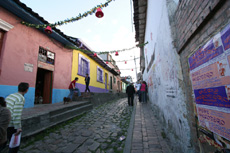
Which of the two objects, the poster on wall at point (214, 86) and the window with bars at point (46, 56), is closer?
the poster on wall at point (214, 86)

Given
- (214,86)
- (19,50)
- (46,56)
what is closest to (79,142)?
(214,86)

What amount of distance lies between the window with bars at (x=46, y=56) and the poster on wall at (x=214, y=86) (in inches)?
292

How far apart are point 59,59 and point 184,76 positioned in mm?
7834

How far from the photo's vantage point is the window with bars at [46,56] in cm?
644

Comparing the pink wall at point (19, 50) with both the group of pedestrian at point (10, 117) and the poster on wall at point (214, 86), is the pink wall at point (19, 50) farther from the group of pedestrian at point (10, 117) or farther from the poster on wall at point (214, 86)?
the poster on wall at point (214, 86)

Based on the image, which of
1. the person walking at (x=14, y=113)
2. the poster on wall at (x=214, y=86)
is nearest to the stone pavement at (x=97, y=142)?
the person walking at (x=14, y=113)

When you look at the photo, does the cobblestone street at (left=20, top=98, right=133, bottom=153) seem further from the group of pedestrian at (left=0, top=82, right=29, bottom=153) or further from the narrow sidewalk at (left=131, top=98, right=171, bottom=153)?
the group of pedestrian at (left=0, top=82, right=29, bottom=153)

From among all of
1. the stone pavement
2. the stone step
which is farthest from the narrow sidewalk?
the stone step

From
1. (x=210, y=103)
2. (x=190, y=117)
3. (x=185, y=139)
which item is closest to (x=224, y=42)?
(x=210, y=103)

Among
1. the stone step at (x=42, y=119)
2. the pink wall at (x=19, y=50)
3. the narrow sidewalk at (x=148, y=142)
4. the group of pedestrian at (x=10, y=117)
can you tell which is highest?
the pink wall at (x=19, y=50)

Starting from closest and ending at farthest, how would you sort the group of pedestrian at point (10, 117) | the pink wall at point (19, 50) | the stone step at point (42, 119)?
the group of pedestrian at point (10, 117)
the stone step at point (42, 119)
the pink wall at point (19, 50)

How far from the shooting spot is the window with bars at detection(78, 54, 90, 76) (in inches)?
380

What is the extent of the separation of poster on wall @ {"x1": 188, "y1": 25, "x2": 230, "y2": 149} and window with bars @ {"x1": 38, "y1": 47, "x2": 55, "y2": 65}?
24.3 ft

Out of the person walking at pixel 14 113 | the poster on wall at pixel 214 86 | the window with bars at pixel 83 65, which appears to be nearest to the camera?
the poster on wall at pixel 214 86
